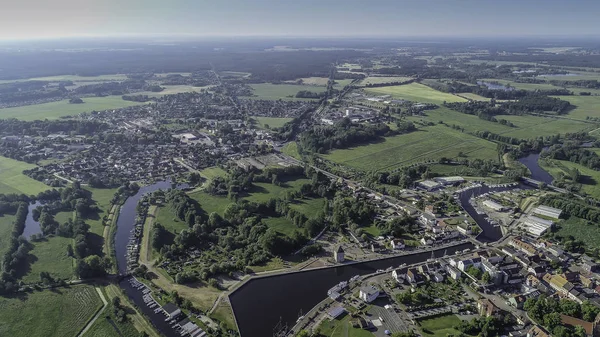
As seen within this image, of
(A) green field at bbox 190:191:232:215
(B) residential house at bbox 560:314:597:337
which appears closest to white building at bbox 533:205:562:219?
(B) residential house at bbox 560:314:597:337

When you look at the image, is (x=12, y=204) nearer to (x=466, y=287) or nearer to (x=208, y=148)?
(x=208, y=148)

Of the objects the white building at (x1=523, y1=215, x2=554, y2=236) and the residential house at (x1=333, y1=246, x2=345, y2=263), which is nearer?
the residential house at (x1=333, y1=246, x2=345, y2=263)

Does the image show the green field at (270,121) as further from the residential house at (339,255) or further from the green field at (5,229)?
the residential house at (339,255)

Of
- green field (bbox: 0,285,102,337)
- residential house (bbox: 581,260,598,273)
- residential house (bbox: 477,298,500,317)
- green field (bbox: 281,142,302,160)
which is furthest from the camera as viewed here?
green field (bbox: 281,142,302,160)

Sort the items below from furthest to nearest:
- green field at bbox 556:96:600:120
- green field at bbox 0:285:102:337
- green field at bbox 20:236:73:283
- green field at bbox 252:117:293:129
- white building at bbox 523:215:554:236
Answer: green field at bbox 556:96:600:120 < green field at bbox 252:117:293:129 < white building at bbox 523:215:554:236 < green field at bbox 20:236:73:283 < green field at bbox 0:285:102:337

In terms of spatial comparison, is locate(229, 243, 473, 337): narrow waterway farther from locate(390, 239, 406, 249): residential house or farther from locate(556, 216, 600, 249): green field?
locate(556, 216, 600, 249): green field

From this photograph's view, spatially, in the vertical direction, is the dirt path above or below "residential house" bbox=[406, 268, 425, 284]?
below

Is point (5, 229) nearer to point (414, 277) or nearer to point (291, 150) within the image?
point (291, 150)
